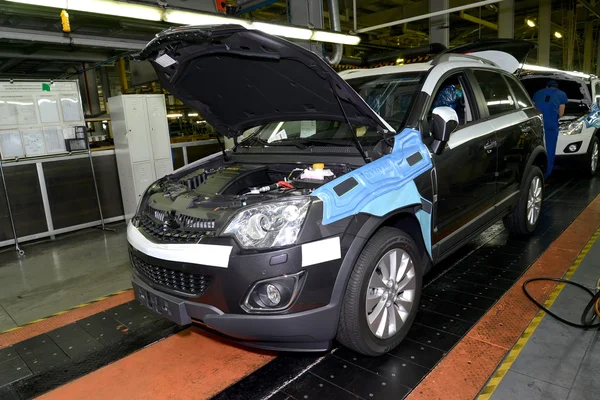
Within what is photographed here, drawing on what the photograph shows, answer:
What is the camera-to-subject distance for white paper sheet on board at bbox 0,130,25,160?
212 inches

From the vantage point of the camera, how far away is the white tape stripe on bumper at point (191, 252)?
6.25ft

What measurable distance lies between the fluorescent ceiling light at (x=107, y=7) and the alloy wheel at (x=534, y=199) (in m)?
4.23

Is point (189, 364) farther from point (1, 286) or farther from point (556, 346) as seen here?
point (1, 286)

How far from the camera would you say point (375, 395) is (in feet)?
6.92

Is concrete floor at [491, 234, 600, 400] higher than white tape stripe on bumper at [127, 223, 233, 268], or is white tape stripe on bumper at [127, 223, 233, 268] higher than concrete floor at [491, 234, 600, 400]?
white tape stripe on bumper at [127, 223, 233, 268]

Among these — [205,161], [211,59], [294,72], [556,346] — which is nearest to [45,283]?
[205,161]

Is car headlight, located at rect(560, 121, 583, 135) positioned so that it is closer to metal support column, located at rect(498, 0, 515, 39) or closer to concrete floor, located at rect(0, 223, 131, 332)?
metal support column, located at rect(498, 0, 515, 39)

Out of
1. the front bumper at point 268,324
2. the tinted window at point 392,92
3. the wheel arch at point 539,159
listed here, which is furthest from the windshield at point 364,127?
the wheel arch at point 539,159

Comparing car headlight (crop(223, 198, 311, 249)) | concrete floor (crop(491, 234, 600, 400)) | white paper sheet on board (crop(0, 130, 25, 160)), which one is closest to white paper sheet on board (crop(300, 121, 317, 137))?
car headlight (crop(223, 198, 311, 249))

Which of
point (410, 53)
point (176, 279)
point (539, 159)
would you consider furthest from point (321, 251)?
point (410, 53)

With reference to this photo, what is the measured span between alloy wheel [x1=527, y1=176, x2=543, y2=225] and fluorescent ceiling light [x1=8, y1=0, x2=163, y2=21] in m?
4.23

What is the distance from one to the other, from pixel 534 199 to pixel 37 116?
6.29m

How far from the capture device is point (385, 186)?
87.3 inches

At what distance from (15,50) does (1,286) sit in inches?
313
